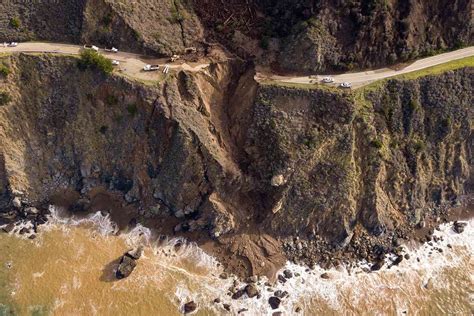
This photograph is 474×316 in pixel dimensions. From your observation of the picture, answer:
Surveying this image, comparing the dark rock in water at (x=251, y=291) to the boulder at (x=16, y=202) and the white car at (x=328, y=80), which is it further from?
the boulder at (x=16, y=202)

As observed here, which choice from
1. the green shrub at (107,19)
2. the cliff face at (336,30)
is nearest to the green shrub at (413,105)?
the cliff face at (336,30)

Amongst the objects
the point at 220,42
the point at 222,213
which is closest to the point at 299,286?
the point at 222,213

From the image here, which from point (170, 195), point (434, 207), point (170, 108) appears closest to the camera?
point (170, 108)

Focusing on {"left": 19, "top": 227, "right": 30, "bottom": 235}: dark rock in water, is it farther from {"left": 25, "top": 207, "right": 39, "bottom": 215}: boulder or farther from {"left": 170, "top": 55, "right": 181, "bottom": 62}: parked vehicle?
{"left": 170, "top": 55, "right": 181, "bottom": 62}: parked vehicle

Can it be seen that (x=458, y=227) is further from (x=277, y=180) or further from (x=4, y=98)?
(x=4, y=98)

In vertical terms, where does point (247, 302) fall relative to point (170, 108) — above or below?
below

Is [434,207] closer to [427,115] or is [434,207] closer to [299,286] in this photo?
[427,115]
